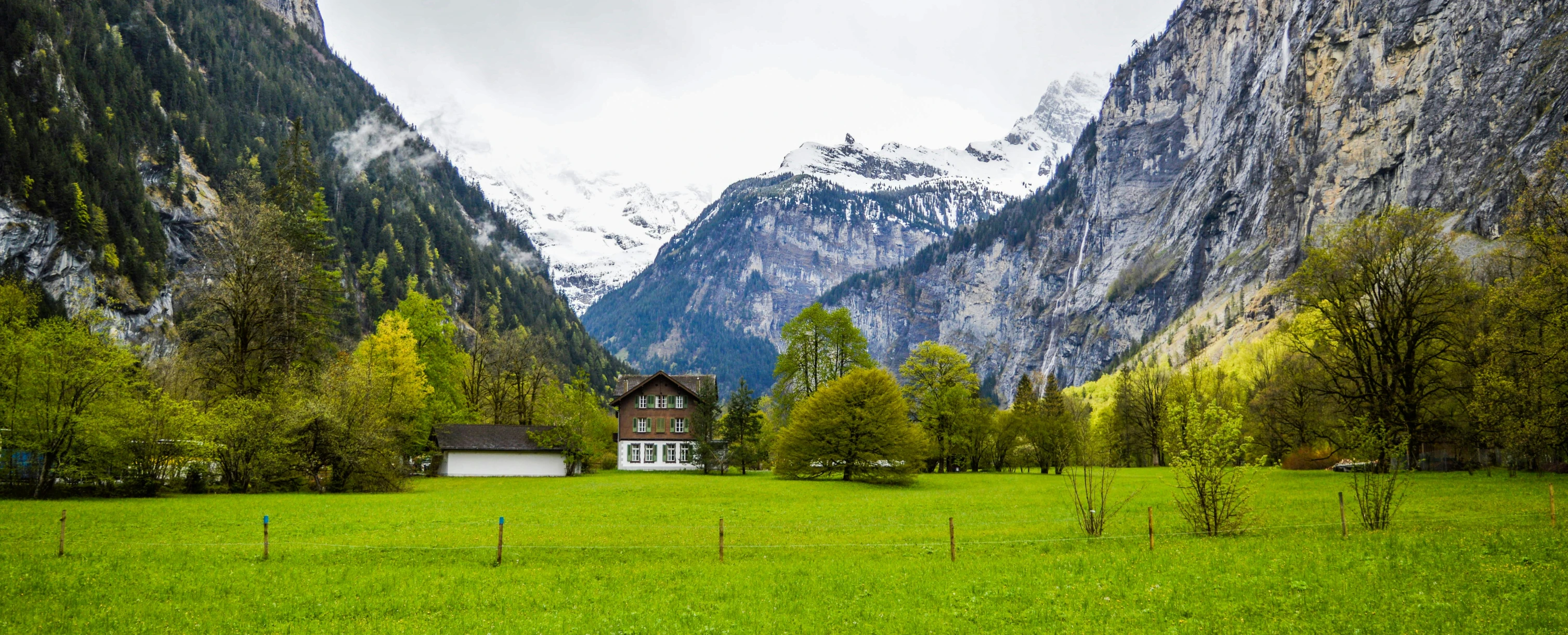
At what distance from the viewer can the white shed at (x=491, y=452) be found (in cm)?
5706

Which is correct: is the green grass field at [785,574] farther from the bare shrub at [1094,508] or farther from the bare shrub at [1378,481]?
the bare shrub at [1378,481]

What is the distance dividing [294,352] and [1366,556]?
5022 cm

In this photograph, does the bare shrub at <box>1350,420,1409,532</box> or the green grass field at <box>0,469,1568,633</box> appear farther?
the bare shrub at <box>1350,420,1409,532</box>

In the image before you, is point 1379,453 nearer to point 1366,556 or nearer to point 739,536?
point 1366,556

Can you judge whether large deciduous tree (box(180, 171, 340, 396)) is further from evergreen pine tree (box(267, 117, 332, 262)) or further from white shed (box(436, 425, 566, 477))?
→ white shed (box(436, 425, 566, 477))

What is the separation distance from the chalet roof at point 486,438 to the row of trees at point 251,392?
4.28 ft

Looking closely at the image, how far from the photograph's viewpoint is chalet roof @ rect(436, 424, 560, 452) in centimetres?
5675

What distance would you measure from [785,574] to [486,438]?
47610 millimetres

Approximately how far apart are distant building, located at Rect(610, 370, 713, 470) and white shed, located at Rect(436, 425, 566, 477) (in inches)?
383

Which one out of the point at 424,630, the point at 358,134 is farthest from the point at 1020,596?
the point at 358,134

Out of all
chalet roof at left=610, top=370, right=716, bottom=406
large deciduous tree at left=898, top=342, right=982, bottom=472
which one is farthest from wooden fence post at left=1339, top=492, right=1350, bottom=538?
chalet roof at left=610, top=370, right=716, bottom=406

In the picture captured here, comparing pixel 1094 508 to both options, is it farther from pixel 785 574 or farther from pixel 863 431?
pixel 863 431

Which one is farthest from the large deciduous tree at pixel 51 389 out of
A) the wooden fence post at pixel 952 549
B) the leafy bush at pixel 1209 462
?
the leafy bush at pixel 1209 462

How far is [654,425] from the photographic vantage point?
6862 cm
